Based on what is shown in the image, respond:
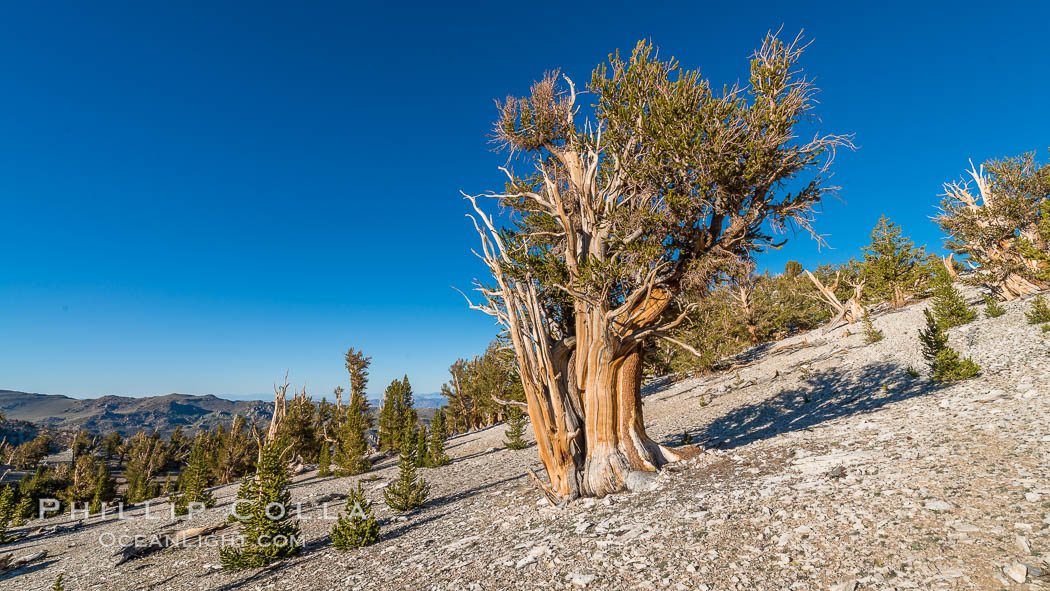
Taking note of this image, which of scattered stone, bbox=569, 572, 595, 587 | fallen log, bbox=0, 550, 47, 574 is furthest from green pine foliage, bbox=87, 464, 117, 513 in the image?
scattered stone, bbox=569, 572, 595, 587

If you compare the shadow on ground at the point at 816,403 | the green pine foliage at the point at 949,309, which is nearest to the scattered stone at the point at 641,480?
the shadow on ground at the point at 816,403

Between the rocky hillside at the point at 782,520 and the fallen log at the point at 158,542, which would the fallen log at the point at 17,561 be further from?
the fallen log at the point at 158,542

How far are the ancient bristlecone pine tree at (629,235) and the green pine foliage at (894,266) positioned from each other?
96.4 ft

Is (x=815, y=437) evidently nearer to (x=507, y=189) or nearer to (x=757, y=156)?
(x=757, y=156)

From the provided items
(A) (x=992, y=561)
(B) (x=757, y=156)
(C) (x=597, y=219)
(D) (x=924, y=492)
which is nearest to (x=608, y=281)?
(C) (x=597, y=219)

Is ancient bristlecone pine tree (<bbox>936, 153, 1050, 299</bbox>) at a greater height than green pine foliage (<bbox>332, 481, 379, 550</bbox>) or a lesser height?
greater

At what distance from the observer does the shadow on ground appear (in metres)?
10.6

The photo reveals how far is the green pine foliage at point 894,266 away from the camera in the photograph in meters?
28.4

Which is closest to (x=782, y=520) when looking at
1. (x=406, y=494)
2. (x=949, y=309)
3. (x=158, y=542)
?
(x=406, y=494)

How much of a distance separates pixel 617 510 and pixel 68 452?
91750 millimetres

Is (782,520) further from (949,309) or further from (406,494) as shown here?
(949,309)

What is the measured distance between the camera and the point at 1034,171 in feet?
71.2

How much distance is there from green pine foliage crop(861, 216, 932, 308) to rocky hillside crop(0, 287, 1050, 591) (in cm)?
1875

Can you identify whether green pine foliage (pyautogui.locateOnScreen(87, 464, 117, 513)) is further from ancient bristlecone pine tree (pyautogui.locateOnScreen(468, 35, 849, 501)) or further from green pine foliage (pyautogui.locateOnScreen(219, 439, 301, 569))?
ancient bristlecone pine tree (pyautogui.locateOnScreen(468, 35, 849, 501))
